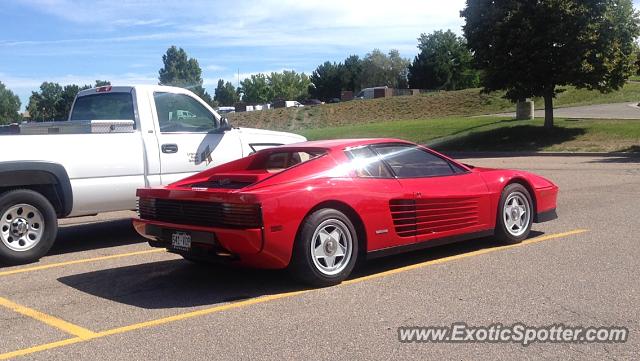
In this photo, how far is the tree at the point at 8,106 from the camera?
8571cm

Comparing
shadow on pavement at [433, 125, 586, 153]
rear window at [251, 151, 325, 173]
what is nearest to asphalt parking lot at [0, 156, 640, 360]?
rear window at [251, 151, 325, 173]

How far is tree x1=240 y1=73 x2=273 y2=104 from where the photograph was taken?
15025cm

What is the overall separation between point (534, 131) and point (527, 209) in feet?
75.6

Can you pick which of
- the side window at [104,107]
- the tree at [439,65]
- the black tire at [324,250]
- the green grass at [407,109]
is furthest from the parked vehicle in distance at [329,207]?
the tree at [439,65]

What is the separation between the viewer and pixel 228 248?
5734 mm

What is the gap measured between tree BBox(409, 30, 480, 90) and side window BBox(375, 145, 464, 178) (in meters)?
101

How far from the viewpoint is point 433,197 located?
22.3 feet

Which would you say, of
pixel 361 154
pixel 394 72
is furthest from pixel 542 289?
pixel 394 72

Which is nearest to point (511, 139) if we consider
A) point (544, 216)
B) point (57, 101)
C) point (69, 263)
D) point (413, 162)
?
point (57, 101)

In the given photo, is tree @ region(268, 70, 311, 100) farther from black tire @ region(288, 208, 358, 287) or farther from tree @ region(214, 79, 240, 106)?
black tire @ region(288, 208, 358, 287)

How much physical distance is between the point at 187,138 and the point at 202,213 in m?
3.19

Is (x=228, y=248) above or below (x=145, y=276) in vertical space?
above

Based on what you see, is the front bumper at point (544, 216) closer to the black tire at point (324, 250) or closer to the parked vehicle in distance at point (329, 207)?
the parked vehicle in distance at point (329, 207)

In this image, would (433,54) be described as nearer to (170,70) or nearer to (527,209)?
(170,70)
